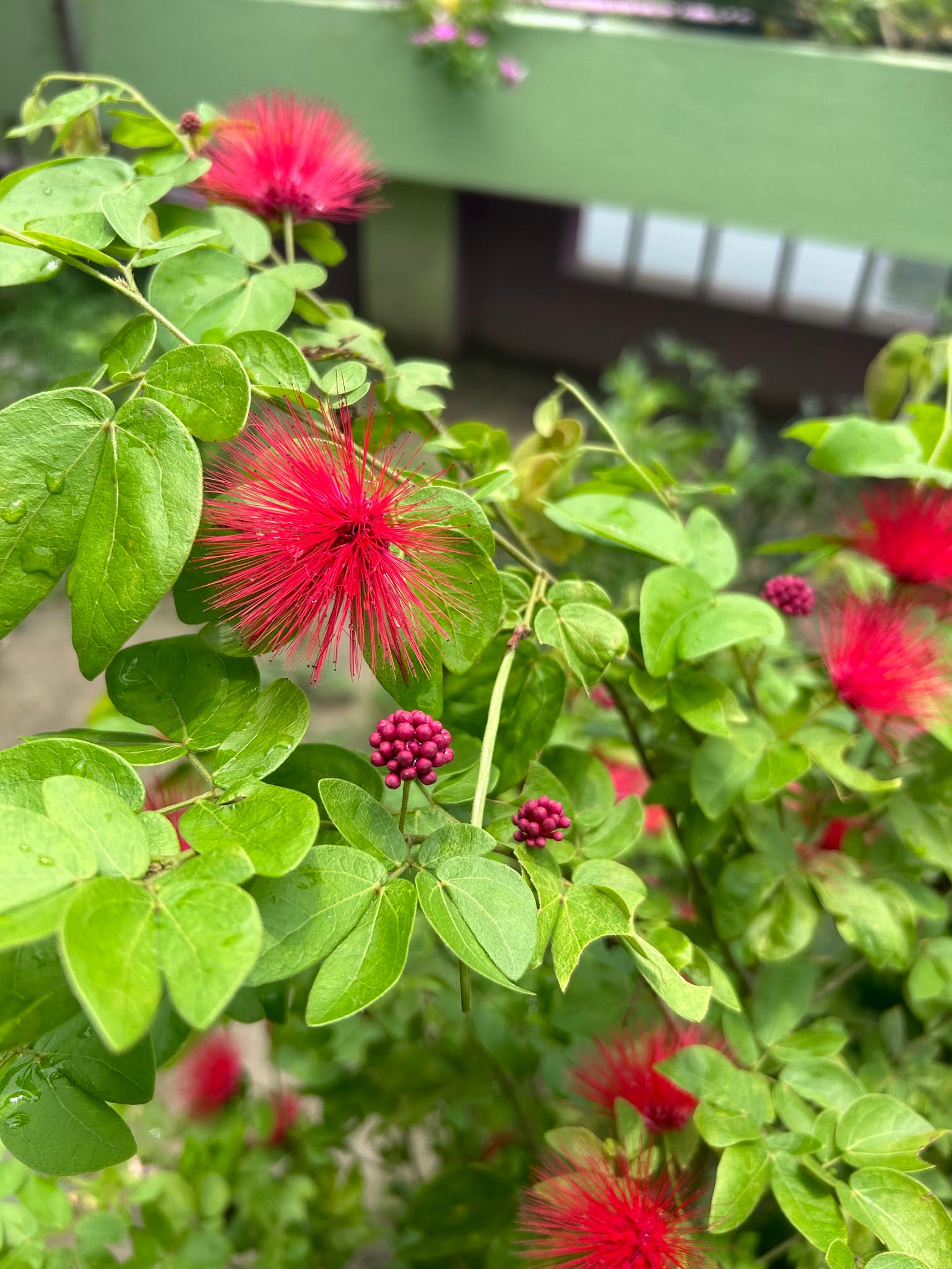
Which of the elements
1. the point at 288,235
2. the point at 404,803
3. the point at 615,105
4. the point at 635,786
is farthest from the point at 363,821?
the point at 615,105

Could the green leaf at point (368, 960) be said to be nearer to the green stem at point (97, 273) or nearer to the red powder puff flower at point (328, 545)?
the red powder puff flower at point (328, 545)

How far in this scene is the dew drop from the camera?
0.95ft

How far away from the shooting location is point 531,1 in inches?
79.5

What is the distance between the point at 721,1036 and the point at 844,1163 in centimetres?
11

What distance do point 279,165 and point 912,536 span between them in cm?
40

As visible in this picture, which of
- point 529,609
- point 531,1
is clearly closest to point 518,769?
point 529,609

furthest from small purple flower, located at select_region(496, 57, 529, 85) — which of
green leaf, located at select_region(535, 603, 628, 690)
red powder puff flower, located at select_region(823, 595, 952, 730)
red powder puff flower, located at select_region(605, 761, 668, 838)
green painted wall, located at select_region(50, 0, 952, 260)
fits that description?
green leaf, located at select_region(535, 603, 628, 690)

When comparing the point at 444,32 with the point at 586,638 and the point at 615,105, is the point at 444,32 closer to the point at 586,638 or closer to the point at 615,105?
the point at 615,105

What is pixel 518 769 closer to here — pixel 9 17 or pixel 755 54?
pixel 755 54

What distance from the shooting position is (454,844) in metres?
0.31

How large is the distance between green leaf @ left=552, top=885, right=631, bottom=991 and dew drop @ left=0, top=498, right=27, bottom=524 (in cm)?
22

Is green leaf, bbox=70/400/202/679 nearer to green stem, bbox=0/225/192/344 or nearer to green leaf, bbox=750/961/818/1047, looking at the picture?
green stem, bbox=0/225/192/344

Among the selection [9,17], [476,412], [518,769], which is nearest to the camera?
[518,769]

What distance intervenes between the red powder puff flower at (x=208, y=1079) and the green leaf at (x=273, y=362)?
2.30 ft
